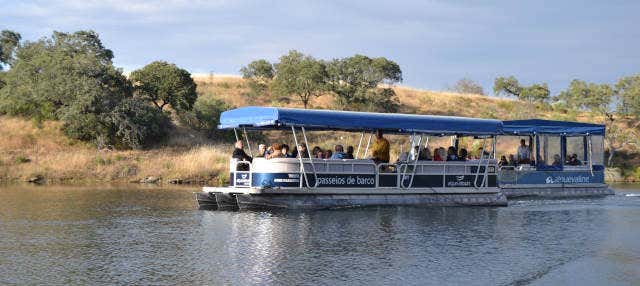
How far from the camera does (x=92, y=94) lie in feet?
147

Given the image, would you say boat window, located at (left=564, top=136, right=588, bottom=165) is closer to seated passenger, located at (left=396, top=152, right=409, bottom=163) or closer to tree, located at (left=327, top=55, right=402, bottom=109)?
seated passenger, located at (left=396, top=152, right=409, bottom=163)

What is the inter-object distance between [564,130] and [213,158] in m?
18.6

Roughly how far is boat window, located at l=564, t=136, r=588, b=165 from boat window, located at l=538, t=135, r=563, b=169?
0.82 m

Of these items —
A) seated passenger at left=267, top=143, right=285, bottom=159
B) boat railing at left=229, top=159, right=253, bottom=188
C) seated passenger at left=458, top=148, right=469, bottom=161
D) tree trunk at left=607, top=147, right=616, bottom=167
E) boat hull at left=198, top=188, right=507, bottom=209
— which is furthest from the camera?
tree trunk at left=607, top=147, right=616, bottom=167

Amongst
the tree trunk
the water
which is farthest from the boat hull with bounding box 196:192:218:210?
the tree trunk

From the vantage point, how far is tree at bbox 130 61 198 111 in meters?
51.6

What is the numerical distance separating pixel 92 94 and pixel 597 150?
28.6m

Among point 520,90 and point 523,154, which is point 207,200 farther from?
point 520,90

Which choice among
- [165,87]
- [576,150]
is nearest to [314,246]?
[576,150]

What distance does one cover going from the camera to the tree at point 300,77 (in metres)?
61.8

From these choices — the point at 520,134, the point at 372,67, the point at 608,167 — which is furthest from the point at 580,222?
the point at 372,67

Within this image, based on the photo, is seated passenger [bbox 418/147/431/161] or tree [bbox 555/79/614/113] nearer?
seated passenger [bbox 418/147/431/161]

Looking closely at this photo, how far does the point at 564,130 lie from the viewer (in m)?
31.1

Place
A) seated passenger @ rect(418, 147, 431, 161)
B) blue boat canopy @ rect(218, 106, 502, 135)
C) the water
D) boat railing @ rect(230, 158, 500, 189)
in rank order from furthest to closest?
seated passenger @ rect(418, 147, 431, 161)
boat railing @ rect(230, 158, 500, 189)
blue boat canopy @ rect(218, 106, 502, 135)
the water
